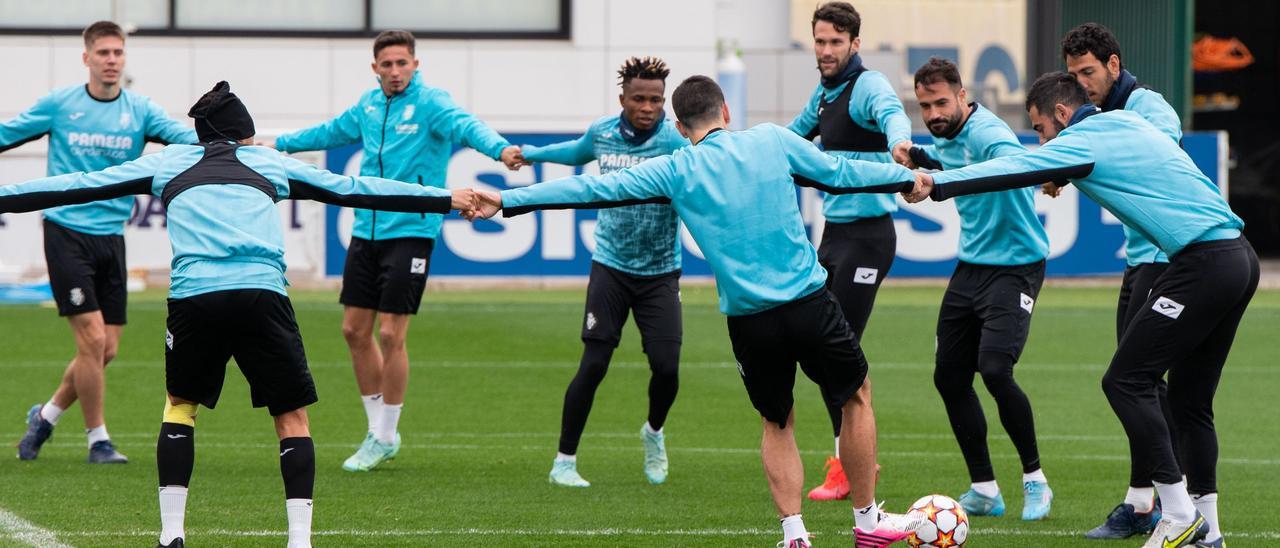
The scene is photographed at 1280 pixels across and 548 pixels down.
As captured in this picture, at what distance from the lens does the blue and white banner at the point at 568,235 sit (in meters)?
20.5

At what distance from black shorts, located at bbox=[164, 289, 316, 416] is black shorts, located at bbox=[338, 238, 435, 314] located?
2746 millimetres

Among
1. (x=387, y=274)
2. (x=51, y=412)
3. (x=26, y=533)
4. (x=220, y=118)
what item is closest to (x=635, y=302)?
(x=387, y=274)

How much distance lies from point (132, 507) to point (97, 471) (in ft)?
4.22

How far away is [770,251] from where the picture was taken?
7.16 meters

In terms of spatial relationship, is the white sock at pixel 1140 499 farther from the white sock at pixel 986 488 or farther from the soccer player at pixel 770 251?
the soccer player at pixel 770 251

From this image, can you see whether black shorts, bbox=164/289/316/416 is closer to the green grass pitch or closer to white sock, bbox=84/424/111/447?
the green grass pitch

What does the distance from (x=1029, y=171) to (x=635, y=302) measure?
114 inches

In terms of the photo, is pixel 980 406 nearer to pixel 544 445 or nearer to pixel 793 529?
pixel 793 529

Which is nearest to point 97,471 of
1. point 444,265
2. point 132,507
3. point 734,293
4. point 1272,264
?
point 132,507

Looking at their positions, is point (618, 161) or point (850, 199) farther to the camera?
point (618, 161)

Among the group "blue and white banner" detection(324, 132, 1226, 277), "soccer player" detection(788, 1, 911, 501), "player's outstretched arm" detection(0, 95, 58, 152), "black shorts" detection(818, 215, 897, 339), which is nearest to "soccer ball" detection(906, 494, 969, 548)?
"soccer player" detection(788, 1, 911, 501)

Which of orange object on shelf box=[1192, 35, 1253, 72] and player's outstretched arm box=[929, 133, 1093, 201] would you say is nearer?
player's outstretched arm box=[929, 133, 1093, 201]

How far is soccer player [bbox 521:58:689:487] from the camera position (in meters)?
9.44

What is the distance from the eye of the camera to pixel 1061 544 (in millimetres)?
7895
